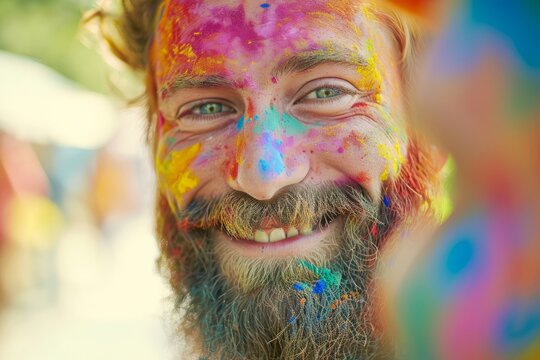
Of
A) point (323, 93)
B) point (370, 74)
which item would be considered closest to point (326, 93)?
point (323, 93)

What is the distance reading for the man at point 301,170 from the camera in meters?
1.87

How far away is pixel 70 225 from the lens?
262 inches

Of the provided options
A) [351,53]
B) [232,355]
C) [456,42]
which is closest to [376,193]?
[351,53]

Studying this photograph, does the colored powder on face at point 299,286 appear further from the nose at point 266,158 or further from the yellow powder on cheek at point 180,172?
the yellow powder on cheek at point 180,172

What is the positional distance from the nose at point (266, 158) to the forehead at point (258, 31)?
169 millimetres

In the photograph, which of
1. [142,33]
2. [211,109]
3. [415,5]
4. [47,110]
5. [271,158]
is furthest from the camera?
[47,110]

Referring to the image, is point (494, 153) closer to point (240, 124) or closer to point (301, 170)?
point (301, 170)

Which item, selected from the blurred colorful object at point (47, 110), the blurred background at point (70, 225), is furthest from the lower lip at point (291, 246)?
the blurred colorful object at point (47, 110)

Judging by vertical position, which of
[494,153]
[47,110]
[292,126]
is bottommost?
[494,153]

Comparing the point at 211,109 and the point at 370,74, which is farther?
the point at 211,109

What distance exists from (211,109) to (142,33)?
28.6 inches

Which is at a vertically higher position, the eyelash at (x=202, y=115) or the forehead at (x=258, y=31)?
the forehead at (x=258, y=31)

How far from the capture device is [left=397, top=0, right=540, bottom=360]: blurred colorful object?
3.69ft

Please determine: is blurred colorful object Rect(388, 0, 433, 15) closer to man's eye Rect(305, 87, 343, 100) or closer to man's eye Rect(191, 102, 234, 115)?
man's eye Rect(305, 87, 343, 100)
